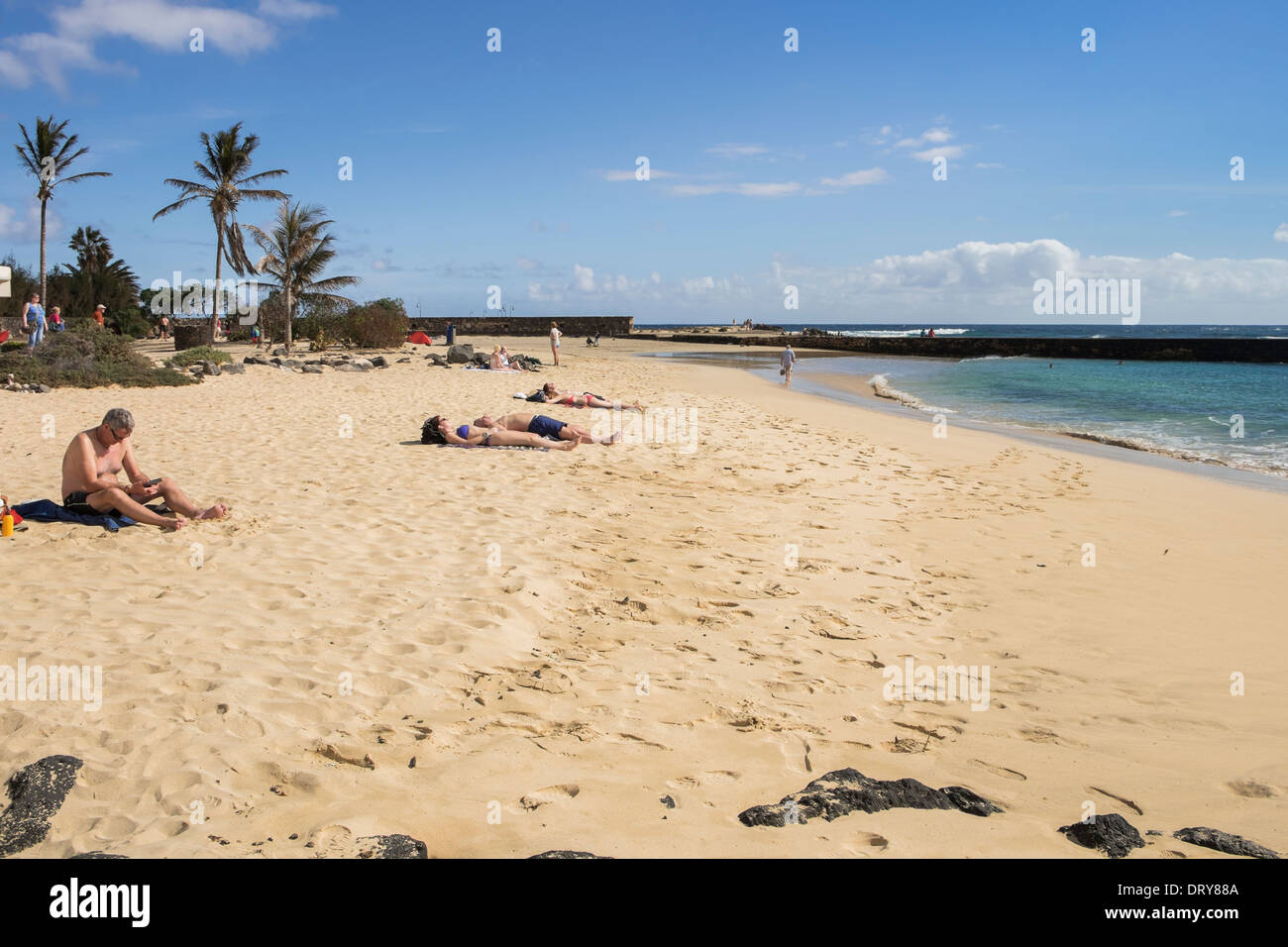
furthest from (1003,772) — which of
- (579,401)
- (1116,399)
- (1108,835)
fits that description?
(1116,399)

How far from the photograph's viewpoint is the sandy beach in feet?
9.48

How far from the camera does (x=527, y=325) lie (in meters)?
57.6

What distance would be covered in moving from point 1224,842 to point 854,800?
124 centimetres

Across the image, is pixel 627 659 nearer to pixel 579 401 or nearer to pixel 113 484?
pixel 113 484

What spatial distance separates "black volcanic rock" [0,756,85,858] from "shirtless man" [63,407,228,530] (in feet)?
11.0

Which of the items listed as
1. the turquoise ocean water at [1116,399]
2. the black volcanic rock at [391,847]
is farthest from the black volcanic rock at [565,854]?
the turquoise ocean water at [1116,399]

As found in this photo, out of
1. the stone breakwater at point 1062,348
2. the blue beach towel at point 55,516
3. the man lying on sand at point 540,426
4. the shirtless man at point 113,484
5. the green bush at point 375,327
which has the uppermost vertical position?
the stone breakwater at point 1062,348

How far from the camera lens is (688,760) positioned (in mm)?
3330

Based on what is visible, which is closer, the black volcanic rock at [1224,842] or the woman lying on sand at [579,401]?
the black volcanic rock at [1224,842]

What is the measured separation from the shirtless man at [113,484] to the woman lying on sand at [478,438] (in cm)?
402

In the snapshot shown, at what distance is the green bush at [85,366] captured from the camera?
15.7m

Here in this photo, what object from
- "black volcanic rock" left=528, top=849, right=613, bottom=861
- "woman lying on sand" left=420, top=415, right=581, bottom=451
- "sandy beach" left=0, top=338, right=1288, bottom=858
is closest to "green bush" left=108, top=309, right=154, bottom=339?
"woman lying on sand" left=420, top=415, right=581, bottom=451

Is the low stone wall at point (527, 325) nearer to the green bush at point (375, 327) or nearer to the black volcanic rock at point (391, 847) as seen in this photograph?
the green bush at point (375, 327)
